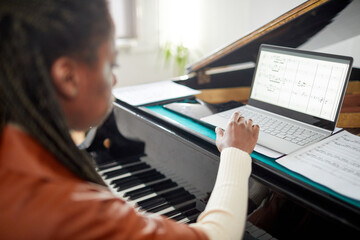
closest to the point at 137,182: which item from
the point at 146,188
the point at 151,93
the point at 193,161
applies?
the point at 146,188

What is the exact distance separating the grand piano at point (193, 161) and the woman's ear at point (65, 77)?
519 millimetres

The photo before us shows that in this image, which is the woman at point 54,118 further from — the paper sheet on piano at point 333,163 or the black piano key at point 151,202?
the black piano key at point 151,202

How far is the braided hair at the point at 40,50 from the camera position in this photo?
0.51 m

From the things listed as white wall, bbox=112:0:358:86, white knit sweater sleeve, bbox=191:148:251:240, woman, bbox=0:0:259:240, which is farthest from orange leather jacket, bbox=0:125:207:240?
white wall, bbox=112:0:358:86

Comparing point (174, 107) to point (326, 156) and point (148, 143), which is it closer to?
point (148, 143)

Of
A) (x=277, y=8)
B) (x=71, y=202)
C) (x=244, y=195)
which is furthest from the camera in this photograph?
(x=277, y=8)

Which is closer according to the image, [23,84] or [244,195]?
[23,84]

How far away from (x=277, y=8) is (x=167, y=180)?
2.51 metres

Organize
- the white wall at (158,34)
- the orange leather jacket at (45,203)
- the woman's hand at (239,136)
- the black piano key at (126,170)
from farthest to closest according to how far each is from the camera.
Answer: the white wall at (158,34) < the black piano key at (126,170) < the woman's hand at (239,136) < the orange leather jacket at (45,203)

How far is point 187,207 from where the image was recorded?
114 cm

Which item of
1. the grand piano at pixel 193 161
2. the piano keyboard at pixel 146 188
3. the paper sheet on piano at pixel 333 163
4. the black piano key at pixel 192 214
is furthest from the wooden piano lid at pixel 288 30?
the black piano key at pixel 192 214

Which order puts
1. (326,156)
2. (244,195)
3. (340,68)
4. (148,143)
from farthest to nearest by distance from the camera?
(148,143)
(340,68)
(326,156)
(244,195)

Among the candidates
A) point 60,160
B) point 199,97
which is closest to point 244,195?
point 60,160

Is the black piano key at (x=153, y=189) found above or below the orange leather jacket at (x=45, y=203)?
below
